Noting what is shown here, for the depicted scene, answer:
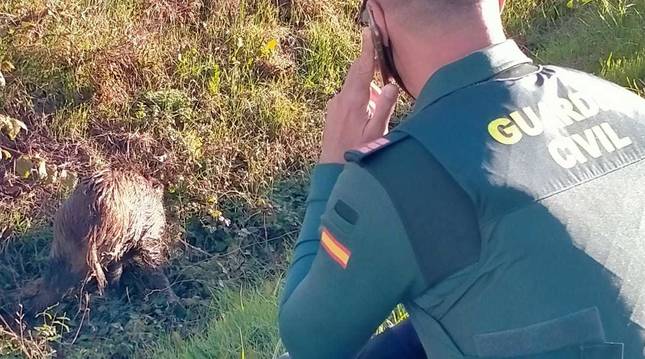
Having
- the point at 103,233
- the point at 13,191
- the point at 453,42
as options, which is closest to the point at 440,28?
the point at 453,42

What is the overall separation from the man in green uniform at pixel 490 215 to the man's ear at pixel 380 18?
0.09 meters

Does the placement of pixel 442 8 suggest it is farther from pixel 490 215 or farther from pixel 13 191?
pixel 13 191

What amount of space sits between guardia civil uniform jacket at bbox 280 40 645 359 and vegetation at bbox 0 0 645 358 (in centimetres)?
273

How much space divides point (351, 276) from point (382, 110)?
0.52 m

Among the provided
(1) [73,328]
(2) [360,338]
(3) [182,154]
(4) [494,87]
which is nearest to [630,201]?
(4) [494,87]

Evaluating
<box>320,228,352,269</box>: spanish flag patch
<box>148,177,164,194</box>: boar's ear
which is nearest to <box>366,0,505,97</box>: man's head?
<box>320,228,352,269</box>: spanish flag patch

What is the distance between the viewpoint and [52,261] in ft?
15.7

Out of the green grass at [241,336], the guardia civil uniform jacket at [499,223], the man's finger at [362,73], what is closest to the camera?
the guardia civil uniform jacket at [499,223]

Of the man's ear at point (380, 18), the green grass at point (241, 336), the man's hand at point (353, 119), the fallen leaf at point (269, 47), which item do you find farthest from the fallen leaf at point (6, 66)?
the man's ear at point (380, 18)

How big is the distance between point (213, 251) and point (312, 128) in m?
1.12

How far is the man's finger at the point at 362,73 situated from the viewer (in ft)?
6.98

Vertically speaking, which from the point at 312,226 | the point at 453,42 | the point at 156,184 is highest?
the point at 453,42

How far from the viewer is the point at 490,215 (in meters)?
1.67

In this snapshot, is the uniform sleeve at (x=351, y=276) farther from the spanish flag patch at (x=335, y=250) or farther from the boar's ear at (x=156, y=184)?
the boar's ear at (x=156, y=184)
